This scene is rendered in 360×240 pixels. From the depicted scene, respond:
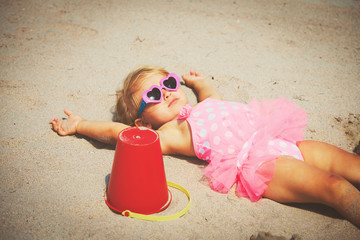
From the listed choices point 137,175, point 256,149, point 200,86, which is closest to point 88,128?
point 137,175

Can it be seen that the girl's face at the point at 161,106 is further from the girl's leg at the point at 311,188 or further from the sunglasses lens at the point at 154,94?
the girl's leg at the point at 311,188

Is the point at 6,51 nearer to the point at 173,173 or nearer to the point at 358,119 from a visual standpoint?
the point at 173,173

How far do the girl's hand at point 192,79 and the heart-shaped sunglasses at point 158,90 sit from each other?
61cm

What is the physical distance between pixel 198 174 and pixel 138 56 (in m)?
1.86

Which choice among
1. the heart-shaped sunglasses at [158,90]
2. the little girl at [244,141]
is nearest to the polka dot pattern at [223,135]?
the little girl at [244,141]

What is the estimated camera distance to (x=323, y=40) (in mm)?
4078

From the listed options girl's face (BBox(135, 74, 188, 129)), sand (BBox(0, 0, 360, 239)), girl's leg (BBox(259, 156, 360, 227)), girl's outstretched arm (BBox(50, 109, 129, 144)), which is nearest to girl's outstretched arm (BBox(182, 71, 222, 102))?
sand (BBox(0, 0, 360, 239))

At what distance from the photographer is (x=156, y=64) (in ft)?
10.8

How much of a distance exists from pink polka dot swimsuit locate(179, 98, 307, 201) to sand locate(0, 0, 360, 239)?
119mm

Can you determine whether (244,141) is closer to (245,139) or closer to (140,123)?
(245,139)

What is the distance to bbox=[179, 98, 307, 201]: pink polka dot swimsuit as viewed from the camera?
187cm

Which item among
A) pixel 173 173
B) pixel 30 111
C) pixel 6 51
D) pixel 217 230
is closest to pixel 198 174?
pixel 173 173

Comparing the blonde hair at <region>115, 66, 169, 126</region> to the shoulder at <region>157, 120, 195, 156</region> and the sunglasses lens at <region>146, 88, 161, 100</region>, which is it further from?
the shoulder at <region>157, 120, 195, 156</region>

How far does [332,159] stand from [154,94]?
1321 mm
